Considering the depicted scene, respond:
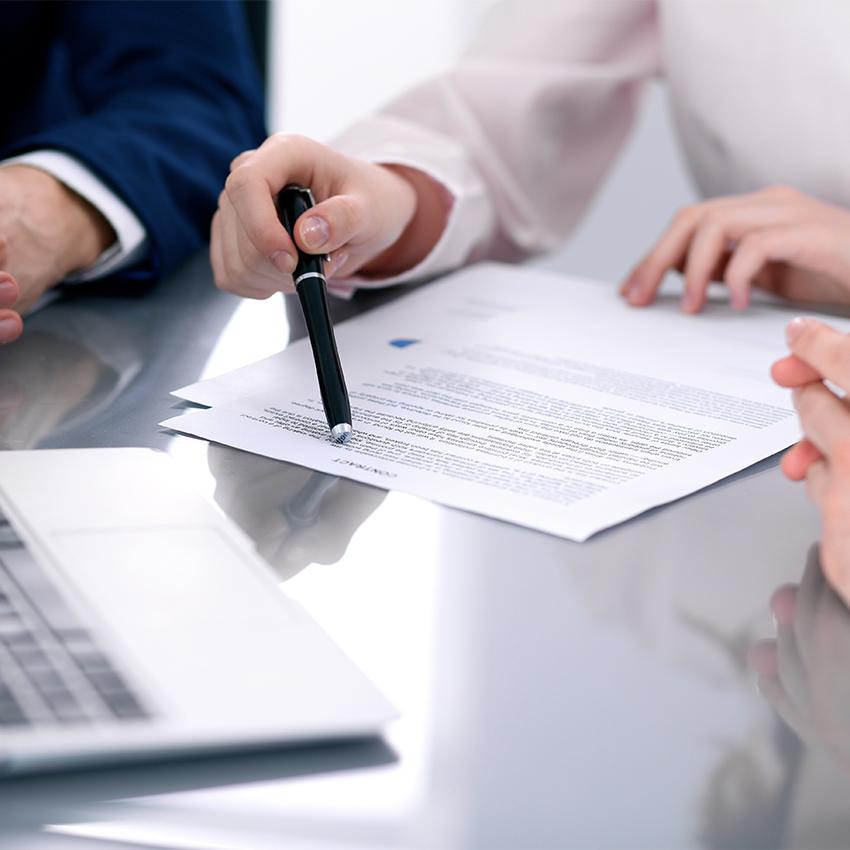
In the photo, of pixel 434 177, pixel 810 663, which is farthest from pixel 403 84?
pixel 810 663

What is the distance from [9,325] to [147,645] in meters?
0.33

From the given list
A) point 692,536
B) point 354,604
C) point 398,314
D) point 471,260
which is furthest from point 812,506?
point 471,260

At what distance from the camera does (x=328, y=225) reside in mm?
543

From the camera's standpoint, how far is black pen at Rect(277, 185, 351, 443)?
0.47m

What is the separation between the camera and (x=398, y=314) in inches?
25.4

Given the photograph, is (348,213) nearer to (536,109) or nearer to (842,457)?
(842,457)

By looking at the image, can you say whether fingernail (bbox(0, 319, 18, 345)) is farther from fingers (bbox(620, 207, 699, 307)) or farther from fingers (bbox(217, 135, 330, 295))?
fingers (bbox(620, 207, 699, 307))

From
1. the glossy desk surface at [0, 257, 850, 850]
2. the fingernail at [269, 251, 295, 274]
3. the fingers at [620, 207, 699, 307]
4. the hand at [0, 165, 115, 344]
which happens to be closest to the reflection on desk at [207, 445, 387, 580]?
the glossy desk surface at [0, 257, 850, 850]

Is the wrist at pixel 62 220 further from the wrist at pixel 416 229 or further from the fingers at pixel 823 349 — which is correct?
the fingers at pixel 823 349

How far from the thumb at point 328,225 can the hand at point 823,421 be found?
223 mm

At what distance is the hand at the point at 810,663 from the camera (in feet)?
0.97

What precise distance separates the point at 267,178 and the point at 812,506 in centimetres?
30

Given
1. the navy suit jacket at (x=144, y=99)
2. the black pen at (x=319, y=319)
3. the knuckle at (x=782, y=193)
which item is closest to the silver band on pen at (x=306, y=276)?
the black pen at (x=319, y=319)

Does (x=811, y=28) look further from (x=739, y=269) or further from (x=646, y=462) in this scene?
(x=646, y=462)
